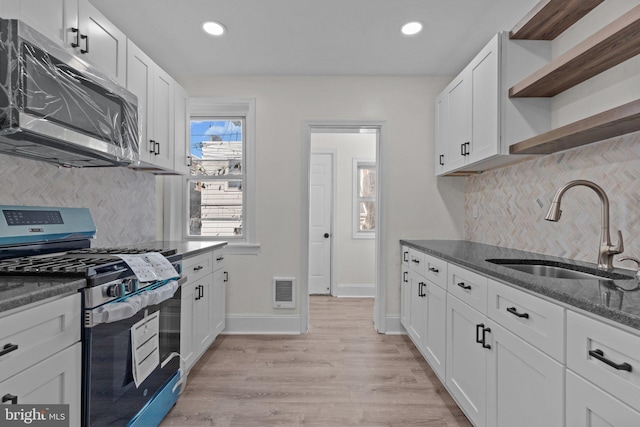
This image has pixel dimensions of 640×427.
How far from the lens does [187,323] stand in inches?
84.4

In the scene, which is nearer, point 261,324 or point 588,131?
point 588,131

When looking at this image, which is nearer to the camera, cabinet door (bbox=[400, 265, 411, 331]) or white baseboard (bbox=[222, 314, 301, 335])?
cabinet door (bbox=[400, 265, 411, 331])

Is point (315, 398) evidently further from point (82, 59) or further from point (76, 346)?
point (82, 59)

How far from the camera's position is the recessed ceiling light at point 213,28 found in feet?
7.73

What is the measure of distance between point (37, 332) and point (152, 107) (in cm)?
178

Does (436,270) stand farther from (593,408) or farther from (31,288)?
(31,288)

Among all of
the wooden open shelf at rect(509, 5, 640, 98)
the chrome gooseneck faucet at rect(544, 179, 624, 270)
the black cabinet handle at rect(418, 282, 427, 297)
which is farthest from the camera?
the black cabinet handle at rect(418, 282, 427, 297)

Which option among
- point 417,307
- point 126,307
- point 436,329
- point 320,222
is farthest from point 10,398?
point 320,222

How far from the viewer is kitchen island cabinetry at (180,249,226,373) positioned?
6.97 feet

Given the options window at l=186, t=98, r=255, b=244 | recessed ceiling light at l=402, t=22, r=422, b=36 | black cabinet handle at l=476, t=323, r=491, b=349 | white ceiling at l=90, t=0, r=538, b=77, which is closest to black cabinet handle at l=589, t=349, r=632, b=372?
black cabinet handle at l=476, t=323, r=491, b=349

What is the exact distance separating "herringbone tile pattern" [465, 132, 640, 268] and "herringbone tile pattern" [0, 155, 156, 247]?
2934 millimetres

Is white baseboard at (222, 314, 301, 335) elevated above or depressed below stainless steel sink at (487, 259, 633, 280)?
below

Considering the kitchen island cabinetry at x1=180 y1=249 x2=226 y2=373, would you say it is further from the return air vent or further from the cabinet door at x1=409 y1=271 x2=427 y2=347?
the cabinet door at x1=409 y1=271 x2=427 y2=347

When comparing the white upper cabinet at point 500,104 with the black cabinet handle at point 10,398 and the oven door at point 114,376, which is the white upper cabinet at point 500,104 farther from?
the black cabinet handle at point 10,398
